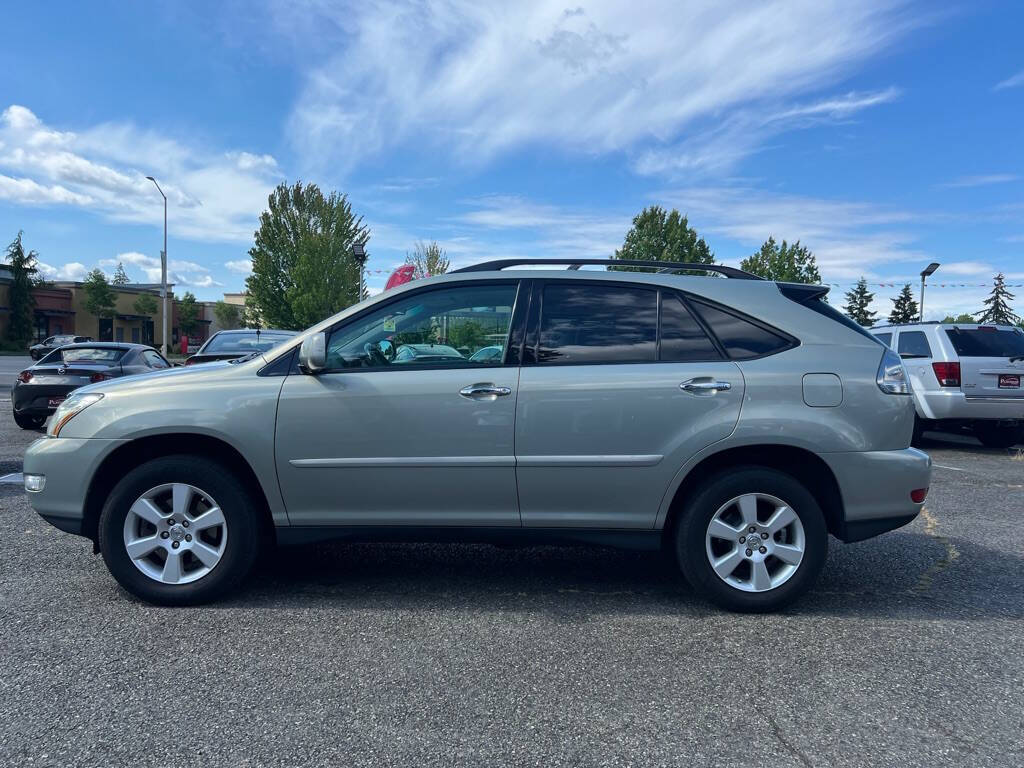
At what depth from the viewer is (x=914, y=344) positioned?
10703mm

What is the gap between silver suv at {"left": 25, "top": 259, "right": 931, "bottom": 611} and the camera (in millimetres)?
3848

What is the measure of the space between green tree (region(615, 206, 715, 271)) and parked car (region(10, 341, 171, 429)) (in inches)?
1663

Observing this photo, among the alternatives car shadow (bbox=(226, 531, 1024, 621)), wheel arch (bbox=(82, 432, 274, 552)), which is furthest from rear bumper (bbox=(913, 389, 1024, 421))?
wheel arch (bbox=(82, 432, 274, 552))

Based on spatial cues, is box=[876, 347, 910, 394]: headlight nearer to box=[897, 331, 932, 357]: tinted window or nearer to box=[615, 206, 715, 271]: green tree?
box=[897, 331, 932, 357]: tinted window

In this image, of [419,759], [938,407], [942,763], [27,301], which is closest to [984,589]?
[942,763]

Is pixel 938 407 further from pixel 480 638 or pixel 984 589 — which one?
pixel 480 638

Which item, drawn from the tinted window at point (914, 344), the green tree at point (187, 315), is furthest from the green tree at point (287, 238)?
the tinted window at point (914, 344)

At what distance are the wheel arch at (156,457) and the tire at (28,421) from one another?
857cm

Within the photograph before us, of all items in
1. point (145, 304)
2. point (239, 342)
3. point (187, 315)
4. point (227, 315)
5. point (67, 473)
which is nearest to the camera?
point (67, 473)

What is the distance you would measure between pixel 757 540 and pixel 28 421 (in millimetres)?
11548

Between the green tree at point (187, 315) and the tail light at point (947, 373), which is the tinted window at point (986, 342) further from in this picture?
the green tree at point (187, 315)

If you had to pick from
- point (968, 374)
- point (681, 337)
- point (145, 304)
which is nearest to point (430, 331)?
point (681, 337)

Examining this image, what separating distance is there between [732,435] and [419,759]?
215cm

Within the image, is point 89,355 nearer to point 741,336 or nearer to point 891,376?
point 741,336
